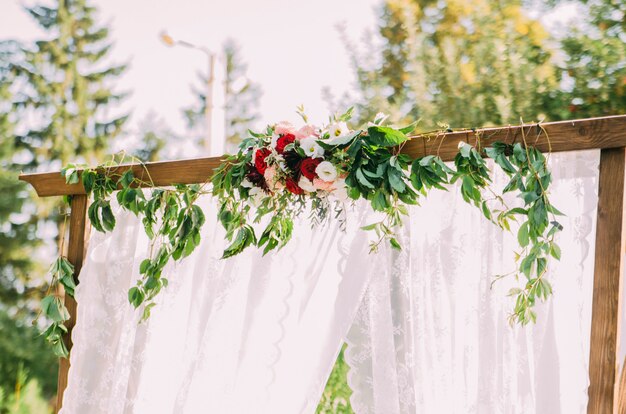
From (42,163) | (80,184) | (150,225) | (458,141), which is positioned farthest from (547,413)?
(42,163)

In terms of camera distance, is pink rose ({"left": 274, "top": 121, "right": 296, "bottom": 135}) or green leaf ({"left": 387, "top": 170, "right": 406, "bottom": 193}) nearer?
green leaf ({"left": 387, "top": 170, "right": 406, "bottom": 193})

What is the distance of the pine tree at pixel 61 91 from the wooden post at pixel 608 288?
7289 mm

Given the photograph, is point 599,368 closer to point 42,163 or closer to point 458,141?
point 458,141

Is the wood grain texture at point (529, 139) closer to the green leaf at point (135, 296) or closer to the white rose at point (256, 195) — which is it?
the white rose at point (256, 195)

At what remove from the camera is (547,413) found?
1.38 meters

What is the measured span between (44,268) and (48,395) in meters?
1.40

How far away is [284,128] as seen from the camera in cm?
160

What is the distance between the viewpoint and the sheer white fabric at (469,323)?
4.54 ft

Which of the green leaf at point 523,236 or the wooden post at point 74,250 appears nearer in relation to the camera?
the green leaf at point 523,236

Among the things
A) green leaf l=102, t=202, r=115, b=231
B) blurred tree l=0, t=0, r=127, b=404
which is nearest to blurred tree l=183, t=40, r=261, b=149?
blurred tree l=0, t=0, r=127, b=404

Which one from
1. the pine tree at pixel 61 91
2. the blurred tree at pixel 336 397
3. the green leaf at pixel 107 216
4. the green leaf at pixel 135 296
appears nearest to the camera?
the green leaf at pixel 135 296

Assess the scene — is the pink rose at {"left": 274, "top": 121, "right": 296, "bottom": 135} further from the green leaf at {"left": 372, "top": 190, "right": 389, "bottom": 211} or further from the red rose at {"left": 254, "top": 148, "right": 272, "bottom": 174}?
the green leaf at {"left": 372, "top": 190, "right": 389, "bottom": 211}

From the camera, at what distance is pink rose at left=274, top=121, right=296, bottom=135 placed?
5.24 ft

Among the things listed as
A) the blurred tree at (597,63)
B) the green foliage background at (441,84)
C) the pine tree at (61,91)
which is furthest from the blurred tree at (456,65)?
the pine tree at (61,91)
